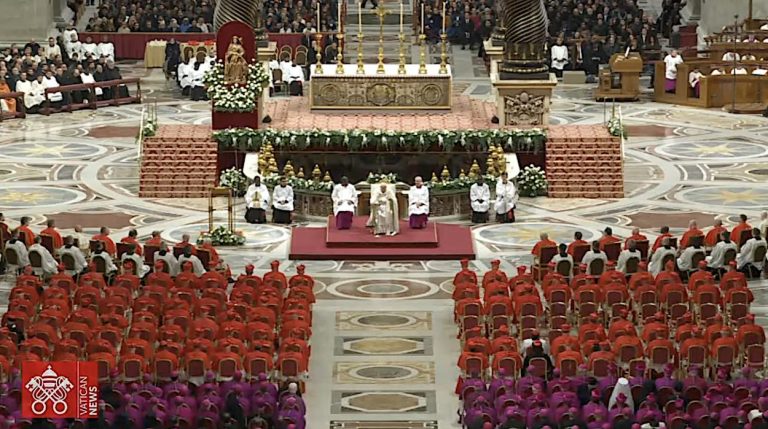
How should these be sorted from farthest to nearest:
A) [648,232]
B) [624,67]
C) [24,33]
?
[24,33] → [624,67] → [648,232]

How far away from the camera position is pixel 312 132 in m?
32.2

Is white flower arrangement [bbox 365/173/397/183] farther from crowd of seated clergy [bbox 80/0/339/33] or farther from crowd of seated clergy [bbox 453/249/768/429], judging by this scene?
crowd of seated clergy [bbox 80/0/339/33]

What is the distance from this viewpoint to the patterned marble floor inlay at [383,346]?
23.1m

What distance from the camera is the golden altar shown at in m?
35.2

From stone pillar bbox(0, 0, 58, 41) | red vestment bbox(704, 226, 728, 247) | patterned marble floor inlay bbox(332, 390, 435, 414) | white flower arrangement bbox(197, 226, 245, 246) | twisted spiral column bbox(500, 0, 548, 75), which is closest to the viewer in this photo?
patterned marble floor inlay bbox(332, 390, 435, 414)

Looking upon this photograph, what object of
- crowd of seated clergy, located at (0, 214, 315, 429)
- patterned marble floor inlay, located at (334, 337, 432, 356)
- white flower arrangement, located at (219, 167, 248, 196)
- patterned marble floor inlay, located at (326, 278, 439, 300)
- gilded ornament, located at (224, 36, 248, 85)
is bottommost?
patterned marble floor inlay, located at (334, 337, 432, 356)

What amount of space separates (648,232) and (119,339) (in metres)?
10.6

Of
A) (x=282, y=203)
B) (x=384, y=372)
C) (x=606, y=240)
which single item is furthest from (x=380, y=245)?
(x=384, y=372)

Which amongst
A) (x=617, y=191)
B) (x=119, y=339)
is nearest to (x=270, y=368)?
(x=119, y=339)

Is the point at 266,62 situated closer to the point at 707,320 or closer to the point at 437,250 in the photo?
the point at 437,250

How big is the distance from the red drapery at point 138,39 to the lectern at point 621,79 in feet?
27.6

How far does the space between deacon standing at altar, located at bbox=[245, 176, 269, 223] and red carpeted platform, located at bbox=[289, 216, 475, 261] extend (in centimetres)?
124

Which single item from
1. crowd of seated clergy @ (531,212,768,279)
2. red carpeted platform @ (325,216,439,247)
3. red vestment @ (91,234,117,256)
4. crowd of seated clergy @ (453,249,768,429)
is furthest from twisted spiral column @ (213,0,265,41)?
crowd of seated clergy @ (531,212,768,279)

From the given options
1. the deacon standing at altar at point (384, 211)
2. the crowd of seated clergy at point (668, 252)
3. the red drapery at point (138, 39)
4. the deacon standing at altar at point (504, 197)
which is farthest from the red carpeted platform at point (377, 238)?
the red drapery at point (138, 39)
